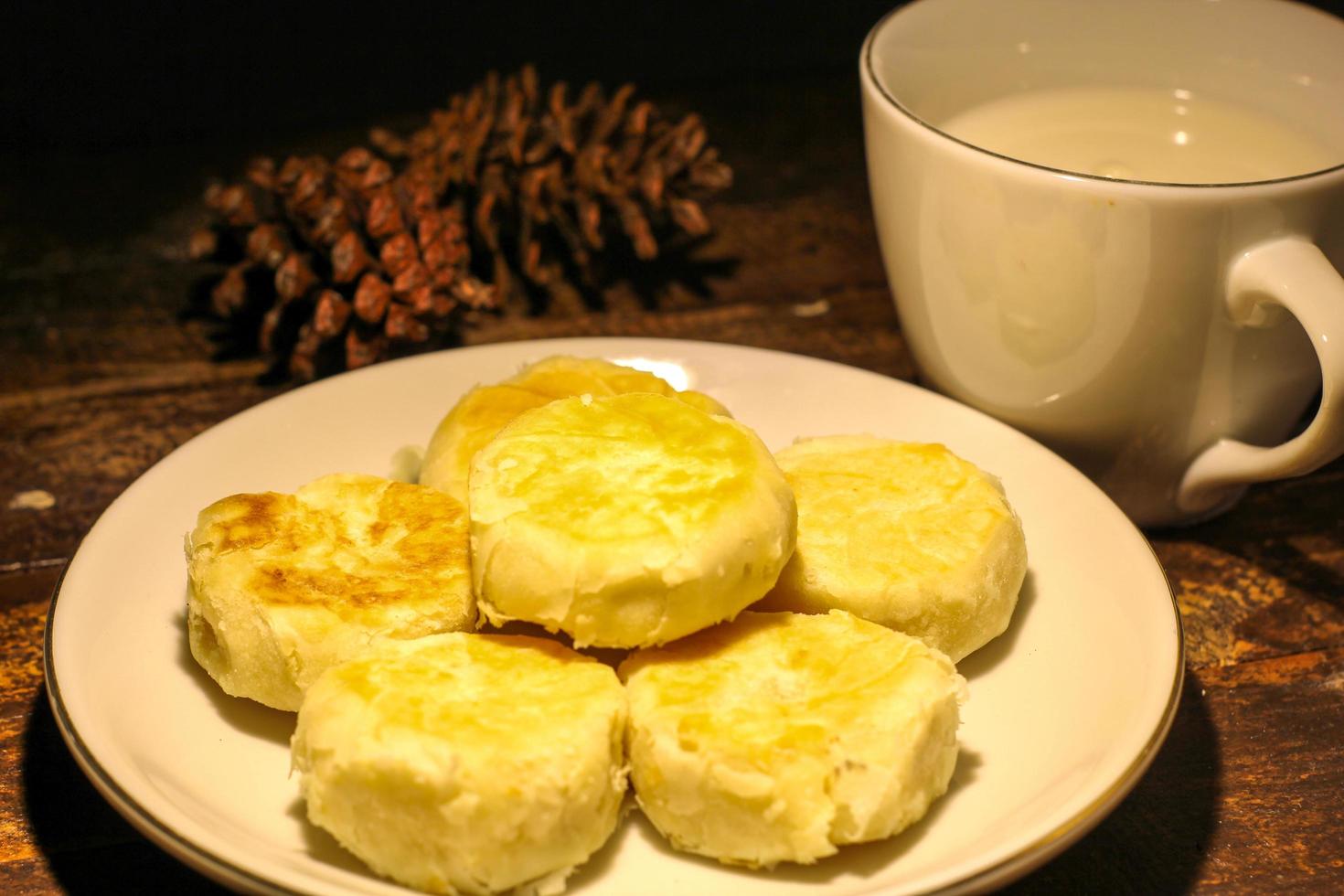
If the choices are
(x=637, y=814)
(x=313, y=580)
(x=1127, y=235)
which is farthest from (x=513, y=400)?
(x=1127, y=235)

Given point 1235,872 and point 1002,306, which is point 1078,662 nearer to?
point 1235,872

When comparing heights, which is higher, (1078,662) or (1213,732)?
(1078,662)

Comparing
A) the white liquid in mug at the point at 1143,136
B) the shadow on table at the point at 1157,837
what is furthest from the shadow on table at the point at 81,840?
the white liquid in mug at the point at 1143,136

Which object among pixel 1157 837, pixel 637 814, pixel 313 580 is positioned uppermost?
pixel 313 580

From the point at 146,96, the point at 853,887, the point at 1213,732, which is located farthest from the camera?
the point at 146,96

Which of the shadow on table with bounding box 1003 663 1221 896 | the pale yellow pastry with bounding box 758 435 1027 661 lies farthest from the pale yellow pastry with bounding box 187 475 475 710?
the shadow on table with bounding box 1003 663 1221 896

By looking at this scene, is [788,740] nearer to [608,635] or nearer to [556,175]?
[608,635]

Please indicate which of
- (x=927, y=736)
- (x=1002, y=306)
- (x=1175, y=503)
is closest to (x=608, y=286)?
(x=1002, y=306)
